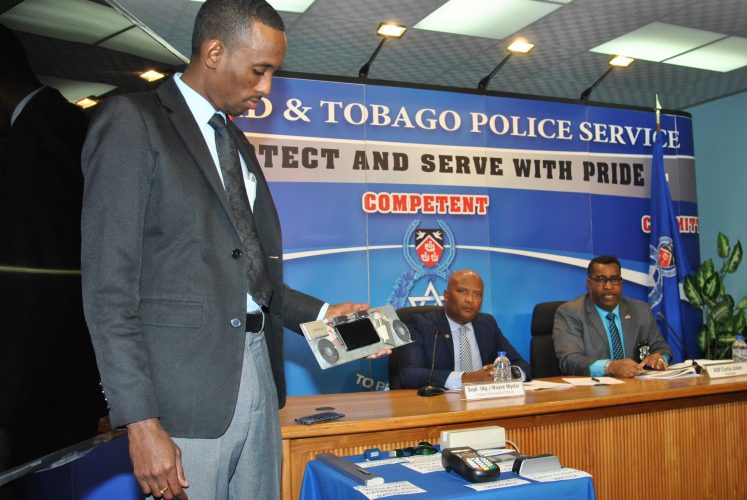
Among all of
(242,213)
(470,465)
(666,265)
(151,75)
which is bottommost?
(470,465)

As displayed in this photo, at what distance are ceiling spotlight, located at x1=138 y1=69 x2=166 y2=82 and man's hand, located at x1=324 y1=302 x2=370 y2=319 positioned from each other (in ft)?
2.54

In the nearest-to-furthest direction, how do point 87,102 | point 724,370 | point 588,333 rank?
point 87,102 < point 724,370 < point 588,333

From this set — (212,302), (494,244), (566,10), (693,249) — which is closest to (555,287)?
(494,244)

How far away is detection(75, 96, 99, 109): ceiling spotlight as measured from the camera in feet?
5.32

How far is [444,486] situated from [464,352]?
2344mm

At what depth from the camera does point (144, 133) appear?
1349 mm

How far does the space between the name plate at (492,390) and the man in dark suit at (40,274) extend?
159cm

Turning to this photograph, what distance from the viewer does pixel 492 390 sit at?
115 inches

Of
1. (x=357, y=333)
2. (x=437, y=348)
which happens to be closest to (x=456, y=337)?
(x=437, y=348)

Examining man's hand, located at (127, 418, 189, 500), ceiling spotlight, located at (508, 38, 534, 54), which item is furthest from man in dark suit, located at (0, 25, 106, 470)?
ceiling spotlight, located at (508, 38, 534, 54)

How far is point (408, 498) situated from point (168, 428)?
22.5 inches

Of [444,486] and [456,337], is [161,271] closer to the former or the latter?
[444,486]

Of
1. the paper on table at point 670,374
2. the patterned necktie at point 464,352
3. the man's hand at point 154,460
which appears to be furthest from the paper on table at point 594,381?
the man's hand at point 154,460

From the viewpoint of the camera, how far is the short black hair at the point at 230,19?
4.72 feet
